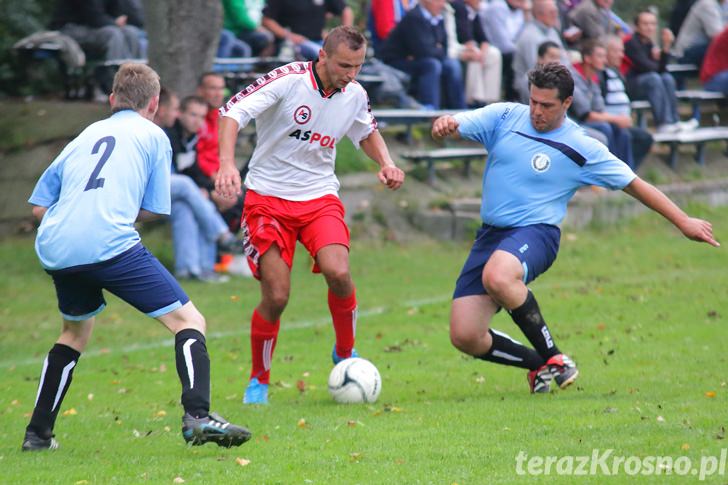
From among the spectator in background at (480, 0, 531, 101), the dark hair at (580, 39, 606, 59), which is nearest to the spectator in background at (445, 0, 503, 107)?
the spectator in background at (480, 0, 531, 101)

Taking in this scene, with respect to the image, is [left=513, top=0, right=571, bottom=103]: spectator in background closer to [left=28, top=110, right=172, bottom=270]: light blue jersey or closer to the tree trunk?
the tree trunk

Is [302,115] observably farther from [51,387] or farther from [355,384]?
[51,387]

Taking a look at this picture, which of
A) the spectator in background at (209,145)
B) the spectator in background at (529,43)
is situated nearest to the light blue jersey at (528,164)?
the spectator in background at (209,145)

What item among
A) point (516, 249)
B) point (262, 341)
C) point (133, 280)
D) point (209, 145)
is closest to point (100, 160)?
point (133, 280)

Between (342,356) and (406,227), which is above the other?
(342,356)

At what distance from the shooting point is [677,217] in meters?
7.54

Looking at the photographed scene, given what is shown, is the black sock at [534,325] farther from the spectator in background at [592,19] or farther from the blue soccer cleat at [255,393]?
the spectator in background at [592,19]

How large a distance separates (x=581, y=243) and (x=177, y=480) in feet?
34.5

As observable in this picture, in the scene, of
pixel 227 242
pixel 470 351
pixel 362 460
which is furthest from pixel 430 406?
pixel 227 242

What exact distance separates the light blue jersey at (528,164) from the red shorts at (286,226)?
42.7 inches

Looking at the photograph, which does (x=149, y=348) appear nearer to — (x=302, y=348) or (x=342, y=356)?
(x=302, y=348)

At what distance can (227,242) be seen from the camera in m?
13.7

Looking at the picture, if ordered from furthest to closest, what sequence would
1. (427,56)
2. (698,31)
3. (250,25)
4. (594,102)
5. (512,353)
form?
(698,31), (250,25), (427,56), (594,102), (512,353)

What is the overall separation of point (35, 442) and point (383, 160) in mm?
3010
